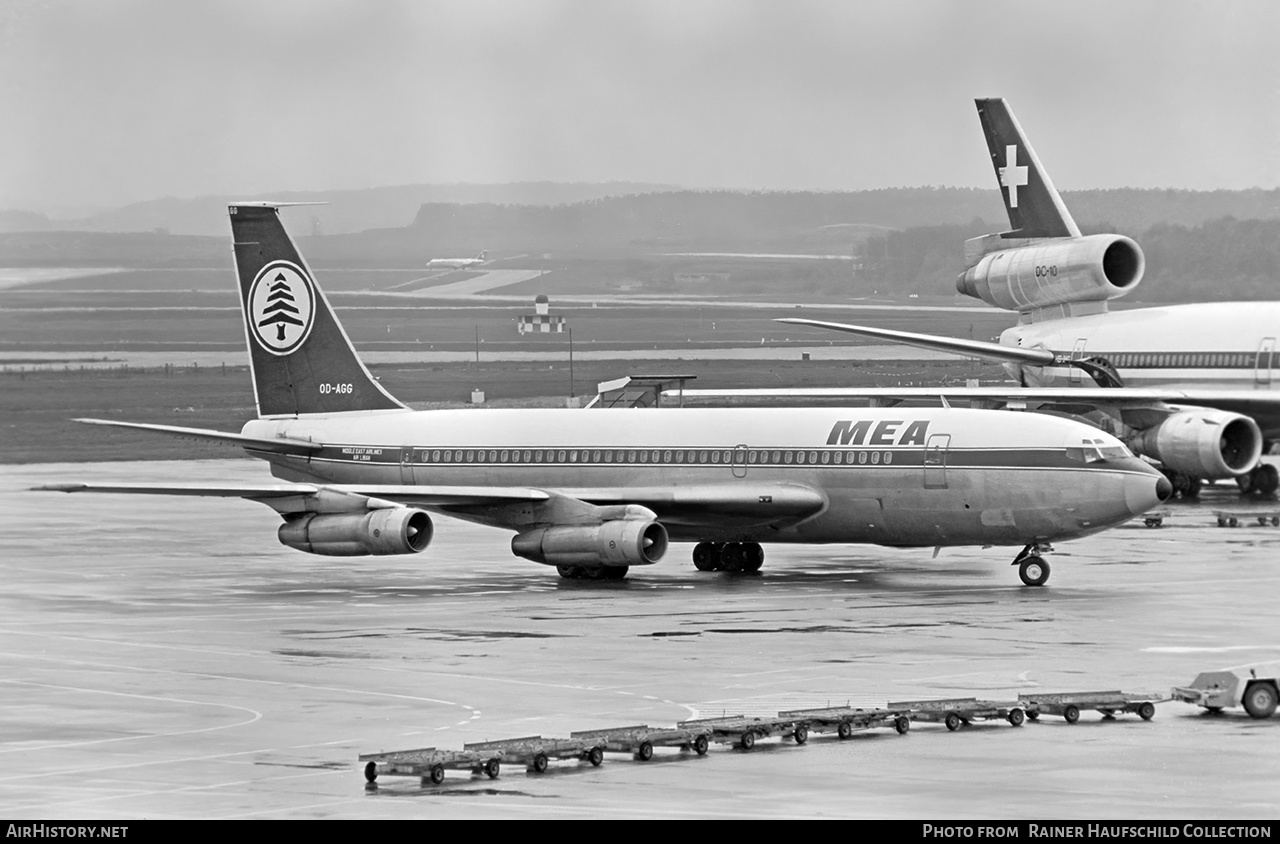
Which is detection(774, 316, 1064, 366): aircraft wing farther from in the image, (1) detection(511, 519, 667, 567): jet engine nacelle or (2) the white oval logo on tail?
(1) detection(511, 519, 667, 567): jet engine nacelle

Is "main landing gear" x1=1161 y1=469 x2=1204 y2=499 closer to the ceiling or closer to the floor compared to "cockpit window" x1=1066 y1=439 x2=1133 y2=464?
closer to the ceiling

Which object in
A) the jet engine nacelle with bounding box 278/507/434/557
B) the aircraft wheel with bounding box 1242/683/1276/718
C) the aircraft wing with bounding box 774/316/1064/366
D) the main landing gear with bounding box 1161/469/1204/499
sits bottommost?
the aircraft wheel with bounding box 1242/683/1276/718

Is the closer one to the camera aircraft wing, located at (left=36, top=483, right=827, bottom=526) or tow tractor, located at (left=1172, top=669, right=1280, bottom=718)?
tow tractor, located at (left=1172, top=669, right=1280, bottom=718)

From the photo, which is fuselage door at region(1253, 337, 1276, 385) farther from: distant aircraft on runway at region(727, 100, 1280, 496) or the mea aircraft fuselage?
the mea aircraft fuselage

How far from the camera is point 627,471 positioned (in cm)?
4000

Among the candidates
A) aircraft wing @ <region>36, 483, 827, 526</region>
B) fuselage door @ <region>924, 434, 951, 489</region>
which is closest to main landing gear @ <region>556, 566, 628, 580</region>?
aircraft wing @ <region>36, 483, 827, 526</region>

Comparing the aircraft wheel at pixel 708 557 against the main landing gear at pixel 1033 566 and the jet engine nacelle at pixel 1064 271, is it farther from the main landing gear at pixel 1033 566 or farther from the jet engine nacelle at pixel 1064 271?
the jet engine nacelle at pixel 1064 271

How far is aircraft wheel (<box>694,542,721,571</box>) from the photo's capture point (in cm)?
4066

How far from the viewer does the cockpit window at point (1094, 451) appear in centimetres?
3628

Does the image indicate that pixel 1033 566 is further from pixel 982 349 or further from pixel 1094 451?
pixel 982 349

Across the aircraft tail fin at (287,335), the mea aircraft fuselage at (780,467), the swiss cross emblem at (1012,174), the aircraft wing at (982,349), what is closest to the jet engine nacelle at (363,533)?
the mea aircraft fuselage at (780,467)

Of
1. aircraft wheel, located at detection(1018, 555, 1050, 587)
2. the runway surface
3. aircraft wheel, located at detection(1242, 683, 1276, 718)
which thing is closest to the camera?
the runway surface

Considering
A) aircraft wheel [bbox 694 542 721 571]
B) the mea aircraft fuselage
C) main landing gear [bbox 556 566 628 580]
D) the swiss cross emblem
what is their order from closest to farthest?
the mea aircraft fuselage < main landing gear [bbox 556 566 628 580] < aircraft wheel [bbox 694 542 721 571] < the swiss cross emblem

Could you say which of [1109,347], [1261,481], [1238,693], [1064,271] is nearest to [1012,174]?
[1064,271]
